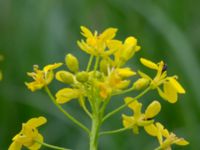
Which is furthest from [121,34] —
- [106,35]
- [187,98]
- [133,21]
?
[106,35]

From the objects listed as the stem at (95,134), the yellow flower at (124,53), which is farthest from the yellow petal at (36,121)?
the yellow flower at (124,53)

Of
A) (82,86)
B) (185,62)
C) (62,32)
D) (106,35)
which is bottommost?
(82,86)

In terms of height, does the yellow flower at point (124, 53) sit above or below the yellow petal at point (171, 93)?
above

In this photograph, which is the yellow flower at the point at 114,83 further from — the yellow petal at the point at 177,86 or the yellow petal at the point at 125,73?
the yellow petal at the point at 177,86

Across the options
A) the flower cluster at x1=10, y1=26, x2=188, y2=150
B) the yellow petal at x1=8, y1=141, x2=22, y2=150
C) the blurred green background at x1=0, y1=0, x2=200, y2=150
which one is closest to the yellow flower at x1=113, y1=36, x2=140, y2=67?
the flower cluster at x1=10, y1=26, x2=188, y2=150

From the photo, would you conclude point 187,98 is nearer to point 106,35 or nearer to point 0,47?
point 0,47

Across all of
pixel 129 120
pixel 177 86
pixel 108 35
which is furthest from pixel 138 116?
pixel 108 35
